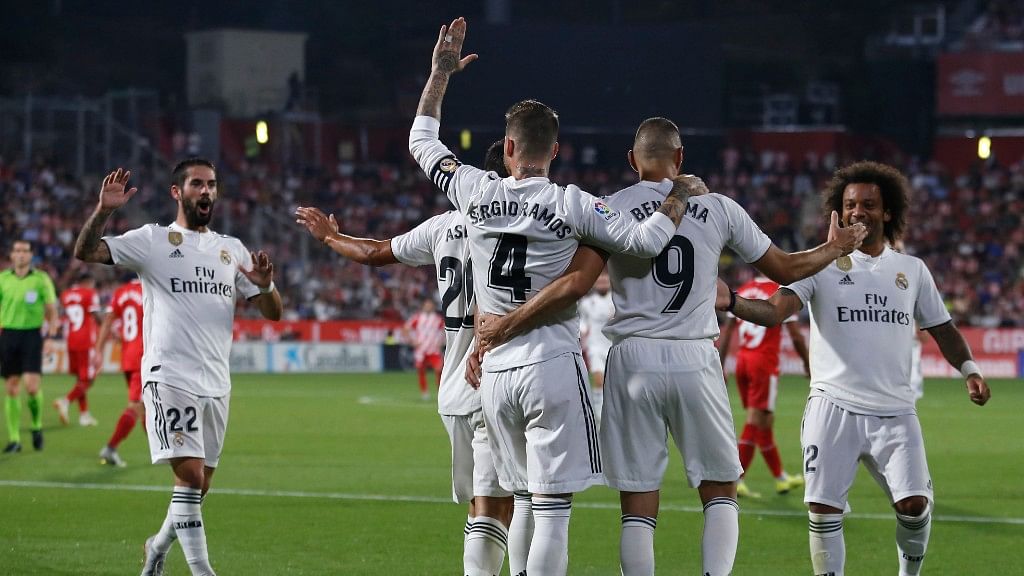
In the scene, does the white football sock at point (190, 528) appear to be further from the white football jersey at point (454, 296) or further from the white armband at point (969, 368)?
the white armband at point (969, 368)

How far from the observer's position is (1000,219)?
139ft

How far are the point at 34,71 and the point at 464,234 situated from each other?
1620 inches

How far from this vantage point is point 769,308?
295 inches

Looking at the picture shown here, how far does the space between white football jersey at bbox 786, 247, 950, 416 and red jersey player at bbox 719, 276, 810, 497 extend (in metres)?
5.10

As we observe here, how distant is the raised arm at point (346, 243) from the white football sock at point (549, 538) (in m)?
1.75

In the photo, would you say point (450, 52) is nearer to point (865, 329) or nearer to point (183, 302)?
point (183, 302)

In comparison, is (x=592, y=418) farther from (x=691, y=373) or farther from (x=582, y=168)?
(x=582, y=168)

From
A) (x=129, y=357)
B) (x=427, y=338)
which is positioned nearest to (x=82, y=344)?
(x=129, y=357)

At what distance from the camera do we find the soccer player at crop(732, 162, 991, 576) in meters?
7.47

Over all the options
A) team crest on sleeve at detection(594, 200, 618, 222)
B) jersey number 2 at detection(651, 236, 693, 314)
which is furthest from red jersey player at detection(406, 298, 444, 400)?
team crest on sleeve at detection(594, 200, 618, 222)

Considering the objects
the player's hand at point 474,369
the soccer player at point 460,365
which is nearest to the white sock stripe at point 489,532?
the soccer player at point 460,365

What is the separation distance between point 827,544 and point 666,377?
1.43 metres

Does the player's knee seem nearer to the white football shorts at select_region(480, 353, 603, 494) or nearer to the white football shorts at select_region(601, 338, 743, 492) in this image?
the white football shorts at select_region(601, 338, 743, 492)

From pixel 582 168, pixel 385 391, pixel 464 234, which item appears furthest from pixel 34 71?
pixel 464 234
